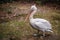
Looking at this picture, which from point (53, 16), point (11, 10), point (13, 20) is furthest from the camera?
point (11, 10)

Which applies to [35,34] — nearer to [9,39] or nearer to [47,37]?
[47,37]

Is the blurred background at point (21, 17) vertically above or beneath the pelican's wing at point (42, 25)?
beneath

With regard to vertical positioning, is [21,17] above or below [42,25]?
below

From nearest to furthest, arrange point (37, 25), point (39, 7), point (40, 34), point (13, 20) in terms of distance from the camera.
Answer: point (37, 25) < point (40, 34) < point (13, 20) < point (39, 7)

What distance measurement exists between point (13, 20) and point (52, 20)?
1.66 metres

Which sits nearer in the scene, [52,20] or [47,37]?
[47,37]

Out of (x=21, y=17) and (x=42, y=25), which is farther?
(x=21, y=17)

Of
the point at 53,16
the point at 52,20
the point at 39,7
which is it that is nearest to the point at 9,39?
the point at 52,20

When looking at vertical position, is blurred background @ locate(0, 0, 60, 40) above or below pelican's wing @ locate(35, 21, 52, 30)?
below

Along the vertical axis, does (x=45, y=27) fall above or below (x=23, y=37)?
above

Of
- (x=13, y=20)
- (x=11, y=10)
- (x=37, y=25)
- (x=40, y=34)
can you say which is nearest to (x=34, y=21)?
(x=37, y=25)

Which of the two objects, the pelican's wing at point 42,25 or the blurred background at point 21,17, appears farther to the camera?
the blurred background at point 21,17

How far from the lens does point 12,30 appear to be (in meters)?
7.02

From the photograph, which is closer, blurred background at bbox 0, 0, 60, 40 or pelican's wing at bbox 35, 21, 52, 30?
pelican's wing at bbox 35, 21, 52, 30
